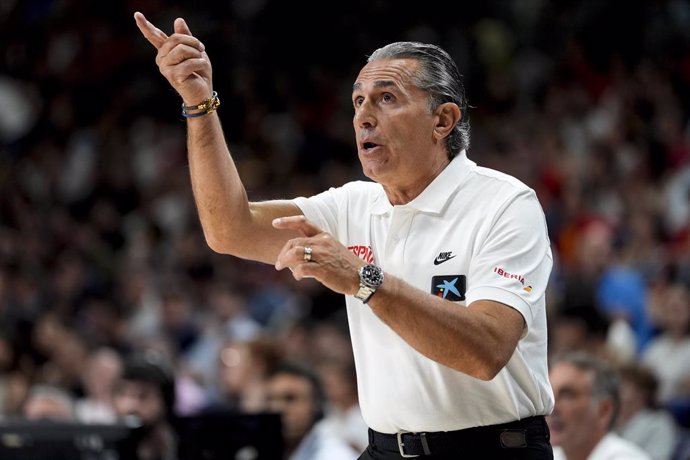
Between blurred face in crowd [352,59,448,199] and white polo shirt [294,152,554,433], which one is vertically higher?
blurred face in crowd [352,59,448,199]

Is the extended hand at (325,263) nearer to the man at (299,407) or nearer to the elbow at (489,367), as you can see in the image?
the elbow at (489,367)

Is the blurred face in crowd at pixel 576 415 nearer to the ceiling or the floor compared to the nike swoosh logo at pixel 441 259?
nearer to the floor

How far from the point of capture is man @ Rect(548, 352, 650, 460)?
539 centimetres

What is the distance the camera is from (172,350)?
1086 centimetres

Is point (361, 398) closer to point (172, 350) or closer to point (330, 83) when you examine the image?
point (172, 350)

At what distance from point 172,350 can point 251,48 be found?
5541 mm

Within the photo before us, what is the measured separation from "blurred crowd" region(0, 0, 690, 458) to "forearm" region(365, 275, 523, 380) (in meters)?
3.85

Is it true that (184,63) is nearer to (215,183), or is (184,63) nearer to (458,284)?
(215,183)

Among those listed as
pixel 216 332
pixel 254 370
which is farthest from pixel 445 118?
pixel 216 332

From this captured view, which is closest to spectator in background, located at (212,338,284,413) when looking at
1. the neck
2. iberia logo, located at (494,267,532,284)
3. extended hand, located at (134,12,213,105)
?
the neck

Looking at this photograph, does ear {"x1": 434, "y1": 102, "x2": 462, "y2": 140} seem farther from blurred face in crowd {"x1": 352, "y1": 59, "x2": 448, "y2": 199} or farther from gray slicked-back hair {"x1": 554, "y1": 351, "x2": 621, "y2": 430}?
gray slicked-back hair {"x1": 554, "y1": 351, "x2": 621, "y2": 430}

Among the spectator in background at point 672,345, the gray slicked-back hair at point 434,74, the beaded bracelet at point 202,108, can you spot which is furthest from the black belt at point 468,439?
the spectator in background at point 672,345

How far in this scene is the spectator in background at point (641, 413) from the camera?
6848 millimetres

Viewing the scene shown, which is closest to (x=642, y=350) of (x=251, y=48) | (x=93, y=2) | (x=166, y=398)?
(x=166, y=398)
